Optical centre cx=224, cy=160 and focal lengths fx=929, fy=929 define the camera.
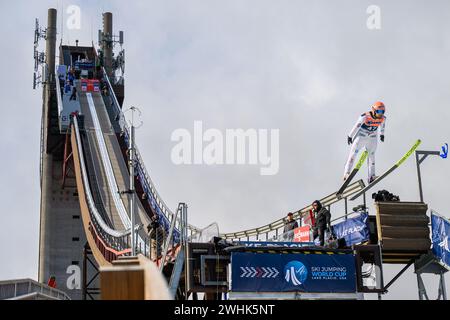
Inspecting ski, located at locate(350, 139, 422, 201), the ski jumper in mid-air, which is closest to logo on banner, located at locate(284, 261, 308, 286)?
ski, located at locate(350, 139, 422, 201)

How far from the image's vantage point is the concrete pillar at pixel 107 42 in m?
83.7

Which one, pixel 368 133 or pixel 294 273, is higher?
pixel 368 133

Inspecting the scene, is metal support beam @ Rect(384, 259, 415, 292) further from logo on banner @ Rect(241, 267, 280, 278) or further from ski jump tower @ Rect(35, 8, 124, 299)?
ski jump tower @ Rect(35, 8, 124, 299)

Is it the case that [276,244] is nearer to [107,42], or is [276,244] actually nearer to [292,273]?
[292,273]

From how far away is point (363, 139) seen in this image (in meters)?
25.6

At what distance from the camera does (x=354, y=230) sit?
2475cm

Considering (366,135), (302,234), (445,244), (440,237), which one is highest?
(366,135)

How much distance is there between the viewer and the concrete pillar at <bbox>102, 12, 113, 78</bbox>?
3295 inches

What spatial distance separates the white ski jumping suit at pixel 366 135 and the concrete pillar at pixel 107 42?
193 feet

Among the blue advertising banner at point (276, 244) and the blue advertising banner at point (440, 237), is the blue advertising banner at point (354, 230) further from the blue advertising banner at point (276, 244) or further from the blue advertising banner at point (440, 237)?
the blue advertising banner at point (440, 237)

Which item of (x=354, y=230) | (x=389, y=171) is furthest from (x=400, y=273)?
(x=389, y=171)

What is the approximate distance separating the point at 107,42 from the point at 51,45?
5.14m
